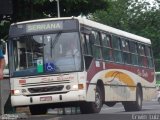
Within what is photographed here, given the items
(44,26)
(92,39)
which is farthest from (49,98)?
(92,39)

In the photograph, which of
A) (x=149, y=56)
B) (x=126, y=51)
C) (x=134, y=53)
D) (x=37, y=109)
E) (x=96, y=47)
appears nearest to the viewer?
(x=96, y=47)

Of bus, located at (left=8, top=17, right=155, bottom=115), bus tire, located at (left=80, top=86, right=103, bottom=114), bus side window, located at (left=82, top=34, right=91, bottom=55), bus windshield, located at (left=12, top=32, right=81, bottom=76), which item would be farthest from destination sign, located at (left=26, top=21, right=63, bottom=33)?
bus tire, located at (left=80, top=86, right=103, bottom=114)

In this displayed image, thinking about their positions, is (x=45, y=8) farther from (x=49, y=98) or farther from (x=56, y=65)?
(x=49, y=98)

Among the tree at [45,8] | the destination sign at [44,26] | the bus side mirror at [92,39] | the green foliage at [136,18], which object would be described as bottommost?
the bus side mirror at [92,39]

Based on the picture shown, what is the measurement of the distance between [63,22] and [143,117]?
6672mm

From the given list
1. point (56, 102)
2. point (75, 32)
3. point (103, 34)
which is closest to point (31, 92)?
point (56, 102)

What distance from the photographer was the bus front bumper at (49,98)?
19.2 m

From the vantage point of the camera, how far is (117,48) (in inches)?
945

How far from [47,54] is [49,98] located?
1.35 m

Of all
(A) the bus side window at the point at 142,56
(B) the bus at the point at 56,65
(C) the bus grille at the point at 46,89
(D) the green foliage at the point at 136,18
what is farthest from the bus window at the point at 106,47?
(D) the green foliage at the point at 136,18

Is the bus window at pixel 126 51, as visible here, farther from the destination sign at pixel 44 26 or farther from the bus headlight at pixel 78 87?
the bus headlight at pixel 78 87

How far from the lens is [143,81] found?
27.8 meters

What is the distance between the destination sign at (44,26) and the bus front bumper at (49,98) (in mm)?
2094

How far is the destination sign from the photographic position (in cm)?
1970
